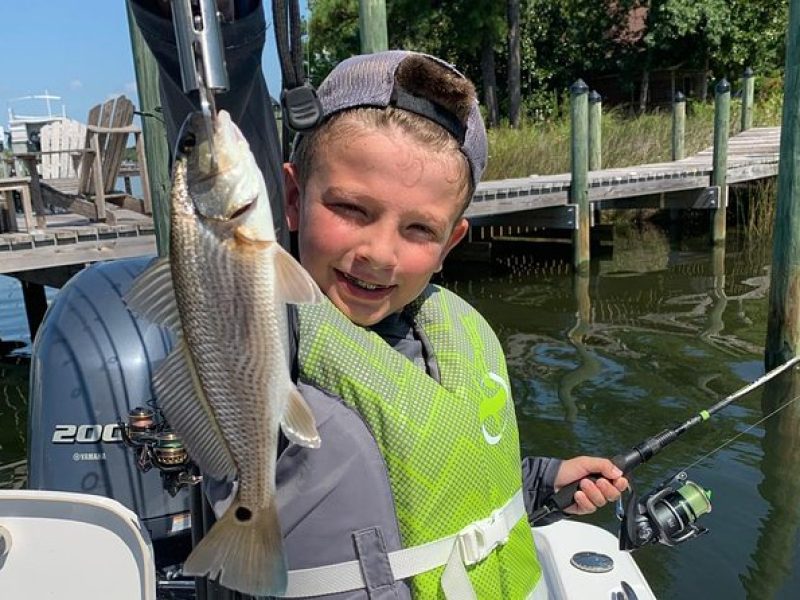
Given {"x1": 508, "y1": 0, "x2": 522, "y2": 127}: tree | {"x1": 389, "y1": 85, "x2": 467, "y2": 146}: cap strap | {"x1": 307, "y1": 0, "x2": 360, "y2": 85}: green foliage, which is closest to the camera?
{"x1": 389, "y1": 85, "x2": 467, "y2": 146}: cap strap

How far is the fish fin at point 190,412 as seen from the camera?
1262mm

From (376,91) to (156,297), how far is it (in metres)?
0.67

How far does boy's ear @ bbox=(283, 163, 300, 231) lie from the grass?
1528 cm

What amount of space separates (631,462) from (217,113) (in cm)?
220

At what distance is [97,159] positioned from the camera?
8531mm

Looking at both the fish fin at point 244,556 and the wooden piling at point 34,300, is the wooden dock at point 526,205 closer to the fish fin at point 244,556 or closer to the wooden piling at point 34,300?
the wooden piling at point 34,300

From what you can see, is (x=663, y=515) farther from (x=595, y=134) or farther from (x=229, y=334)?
(x=595, y=134)

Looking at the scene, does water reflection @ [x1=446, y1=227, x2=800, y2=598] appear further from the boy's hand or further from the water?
the boy's hand

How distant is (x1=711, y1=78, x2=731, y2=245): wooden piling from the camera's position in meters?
14.5

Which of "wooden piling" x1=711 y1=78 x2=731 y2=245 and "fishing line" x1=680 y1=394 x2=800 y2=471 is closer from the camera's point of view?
"fishing line" x1=680 y1=394 x2=800 y2=471

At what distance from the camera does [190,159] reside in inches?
45.1

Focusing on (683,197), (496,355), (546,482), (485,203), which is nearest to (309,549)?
(496,355)

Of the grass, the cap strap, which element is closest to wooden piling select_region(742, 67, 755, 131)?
the grass

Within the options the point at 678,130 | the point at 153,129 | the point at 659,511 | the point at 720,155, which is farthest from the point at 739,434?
the point at 678,130
